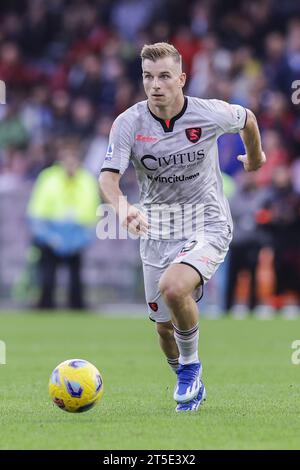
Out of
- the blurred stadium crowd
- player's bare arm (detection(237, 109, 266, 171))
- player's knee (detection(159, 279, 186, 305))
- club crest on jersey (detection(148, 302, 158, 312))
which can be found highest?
the blurred stadium crowd

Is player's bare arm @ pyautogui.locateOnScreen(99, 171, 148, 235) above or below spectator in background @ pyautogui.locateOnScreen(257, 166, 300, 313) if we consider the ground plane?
below

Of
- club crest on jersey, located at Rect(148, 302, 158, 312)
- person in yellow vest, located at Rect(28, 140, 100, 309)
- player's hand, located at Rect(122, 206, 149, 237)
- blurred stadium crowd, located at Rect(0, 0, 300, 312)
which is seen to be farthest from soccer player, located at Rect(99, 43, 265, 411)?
person in yellow vest, located at Rect(28, 140, 100, 309)

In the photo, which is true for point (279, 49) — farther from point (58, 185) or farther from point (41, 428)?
point (41, 428)

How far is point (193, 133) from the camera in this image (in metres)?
8.13

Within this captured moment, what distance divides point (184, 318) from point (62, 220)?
11.4 m

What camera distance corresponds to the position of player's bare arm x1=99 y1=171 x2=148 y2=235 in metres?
7.25

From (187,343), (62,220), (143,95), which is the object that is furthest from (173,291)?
(143,95)

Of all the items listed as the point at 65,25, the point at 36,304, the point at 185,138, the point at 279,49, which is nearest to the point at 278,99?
the point at 279,49

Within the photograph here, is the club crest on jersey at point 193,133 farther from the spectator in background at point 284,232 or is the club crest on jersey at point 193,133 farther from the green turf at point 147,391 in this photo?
the spectator in background at point 284,232

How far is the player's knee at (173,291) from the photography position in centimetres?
754

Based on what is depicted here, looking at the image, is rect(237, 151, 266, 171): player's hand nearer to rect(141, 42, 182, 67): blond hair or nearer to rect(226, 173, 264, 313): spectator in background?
rect(141, 42, 182, 67): blond hair

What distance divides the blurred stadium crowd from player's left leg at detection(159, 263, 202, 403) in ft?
33.6

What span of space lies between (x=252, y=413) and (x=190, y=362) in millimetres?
601

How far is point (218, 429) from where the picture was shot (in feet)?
22.4
